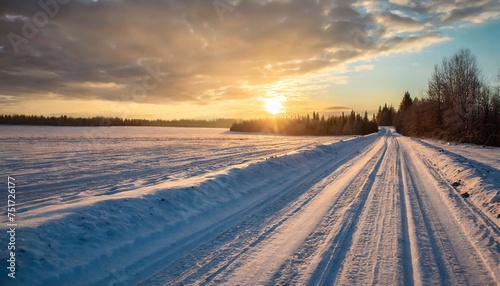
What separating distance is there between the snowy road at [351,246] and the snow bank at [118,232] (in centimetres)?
65

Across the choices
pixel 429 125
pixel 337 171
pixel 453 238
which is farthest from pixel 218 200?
pixel 429 125

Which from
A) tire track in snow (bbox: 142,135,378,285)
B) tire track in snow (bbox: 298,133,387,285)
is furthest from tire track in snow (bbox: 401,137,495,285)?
tire track in snow (bbox: 142,135,378,285)

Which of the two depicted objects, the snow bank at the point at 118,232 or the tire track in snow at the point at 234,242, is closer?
the tire track in snow at the point at 234,242

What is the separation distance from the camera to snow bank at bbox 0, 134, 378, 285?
4508 mm

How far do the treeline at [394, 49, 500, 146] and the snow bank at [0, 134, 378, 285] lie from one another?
47.9 meters

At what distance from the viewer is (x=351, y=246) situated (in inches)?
210

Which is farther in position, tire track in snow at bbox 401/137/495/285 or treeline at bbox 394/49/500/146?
treeline at bbox 394/49/500/146

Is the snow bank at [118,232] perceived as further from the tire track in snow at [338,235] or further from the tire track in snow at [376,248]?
the tire track in snow at [376,248]

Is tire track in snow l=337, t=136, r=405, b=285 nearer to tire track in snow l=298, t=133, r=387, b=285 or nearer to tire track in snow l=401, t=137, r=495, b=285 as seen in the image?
tire track in snow l=298, t=133, r=387, b=285

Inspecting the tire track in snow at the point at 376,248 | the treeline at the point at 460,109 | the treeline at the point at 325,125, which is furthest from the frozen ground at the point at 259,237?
the treeline at the point at 325,125

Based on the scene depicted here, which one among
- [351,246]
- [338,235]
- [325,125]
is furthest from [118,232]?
[325,125]

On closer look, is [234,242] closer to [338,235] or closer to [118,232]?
[338,235]

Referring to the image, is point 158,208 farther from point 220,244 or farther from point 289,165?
point 289,165

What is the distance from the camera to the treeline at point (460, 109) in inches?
1744
